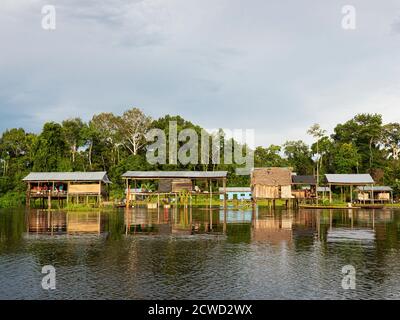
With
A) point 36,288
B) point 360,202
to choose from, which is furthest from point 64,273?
point 360,202

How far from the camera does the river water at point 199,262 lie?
13.6 meters

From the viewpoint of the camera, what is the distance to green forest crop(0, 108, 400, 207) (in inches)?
2707

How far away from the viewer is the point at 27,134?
80875 mm

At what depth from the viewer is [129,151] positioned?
8144 cm

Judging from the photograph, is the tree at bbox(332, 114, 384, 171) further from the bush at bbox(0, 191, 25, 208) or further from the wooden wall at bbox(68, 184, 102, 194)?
the bush at bbox(0, 191, 25, 208)

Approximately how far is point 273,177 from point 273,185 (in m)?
1.07

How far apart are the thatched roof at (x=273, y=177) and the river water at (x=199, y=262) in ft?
87.3

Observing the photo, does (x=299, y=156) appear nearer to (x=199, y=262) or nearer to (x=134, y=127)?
(x=134, y=127)

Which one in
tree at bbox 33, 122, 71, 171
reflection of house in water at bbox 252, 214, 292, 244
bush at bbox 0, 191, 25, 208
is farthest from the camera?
tree at bbox 33, 122, 71, 171

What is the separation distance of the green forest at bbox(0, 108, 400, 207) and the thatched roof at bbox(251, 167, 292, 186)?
18.4 metres

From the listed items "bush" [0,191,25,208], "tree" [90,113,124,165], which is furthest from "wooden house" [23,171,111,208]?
"tree" [90,113,124,165]

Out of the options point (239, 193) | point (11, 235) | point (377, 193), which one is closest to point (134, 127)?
point (239, 193)

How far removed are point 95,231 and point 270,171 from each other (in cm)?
3297
